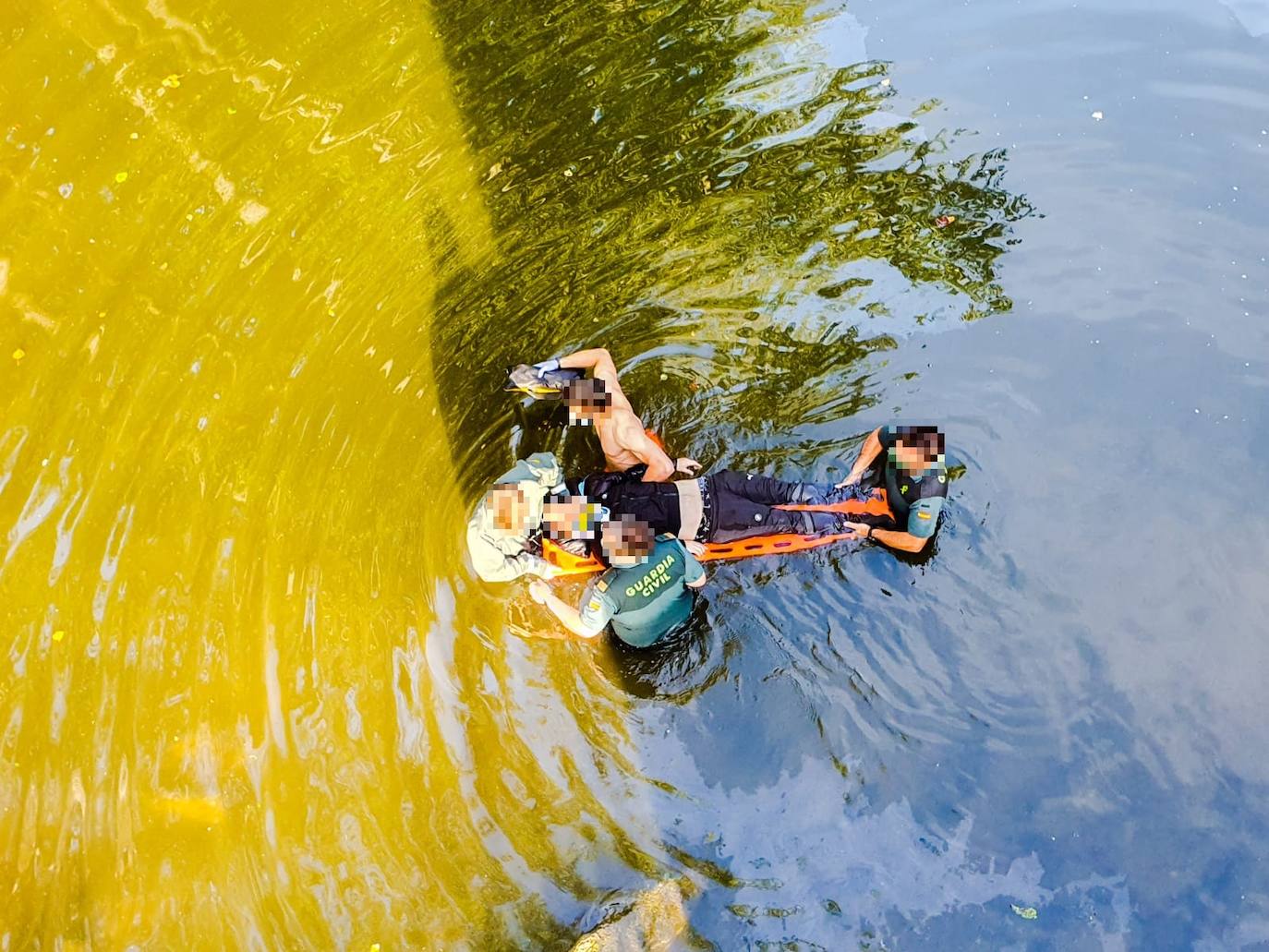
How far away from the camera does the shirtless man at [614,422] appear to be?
5883 millimetres

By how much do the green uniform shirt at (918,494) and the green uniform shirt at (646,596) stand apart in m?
1.36

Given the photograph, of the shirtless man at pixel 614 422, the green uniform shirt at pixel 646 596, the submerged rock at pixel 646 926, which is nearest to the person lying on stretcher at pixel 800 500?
the shirtless man at pixel 614 422

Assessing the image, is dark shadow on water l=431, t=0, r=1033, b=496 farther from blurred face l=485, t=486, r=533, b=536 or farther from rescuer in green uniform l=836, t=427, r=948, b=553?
blurred face l=485, t=486, r=533, b=536

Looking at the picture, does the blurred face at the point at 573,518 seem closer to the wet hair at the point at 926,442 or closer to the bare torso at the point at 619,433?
the bare torso at the point at 619,433

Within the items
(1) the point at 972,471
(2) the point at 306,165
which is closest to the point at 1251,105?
(1) the point at 972,471

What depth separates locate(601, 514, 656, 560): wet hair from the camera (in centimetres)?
531

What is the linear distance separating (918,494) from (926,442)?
33cm

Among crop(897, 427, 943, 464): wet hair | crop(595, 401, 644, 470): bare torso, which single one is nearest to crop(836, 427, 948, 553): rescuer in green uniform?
crop(897, 427, 943, 464): wet hair

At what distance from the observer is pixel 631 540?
17.4 feet

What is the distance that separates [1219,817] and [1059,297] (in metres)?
3.67

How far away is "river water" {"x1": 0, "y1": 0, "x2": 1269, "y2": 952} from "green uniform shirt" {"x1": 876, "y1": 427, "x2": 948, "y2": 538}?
41 centimetres

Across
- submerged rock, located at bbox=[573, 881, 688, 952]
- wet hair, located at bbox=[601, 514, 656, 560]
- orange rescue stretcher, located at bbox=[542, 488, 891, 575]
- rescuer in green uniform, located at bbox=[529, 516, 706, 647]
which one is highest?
wet hair, located at bbox=[601, 514, 656, 560]

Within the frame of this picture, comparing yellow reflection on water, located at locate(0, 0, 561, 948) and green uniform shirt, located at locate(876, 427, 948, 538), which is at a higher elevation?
yellow reflection on water, located at locate(0, 0, 561, 948)

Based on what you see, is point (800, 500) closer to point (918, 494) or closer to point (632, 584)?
point (918, 494)
